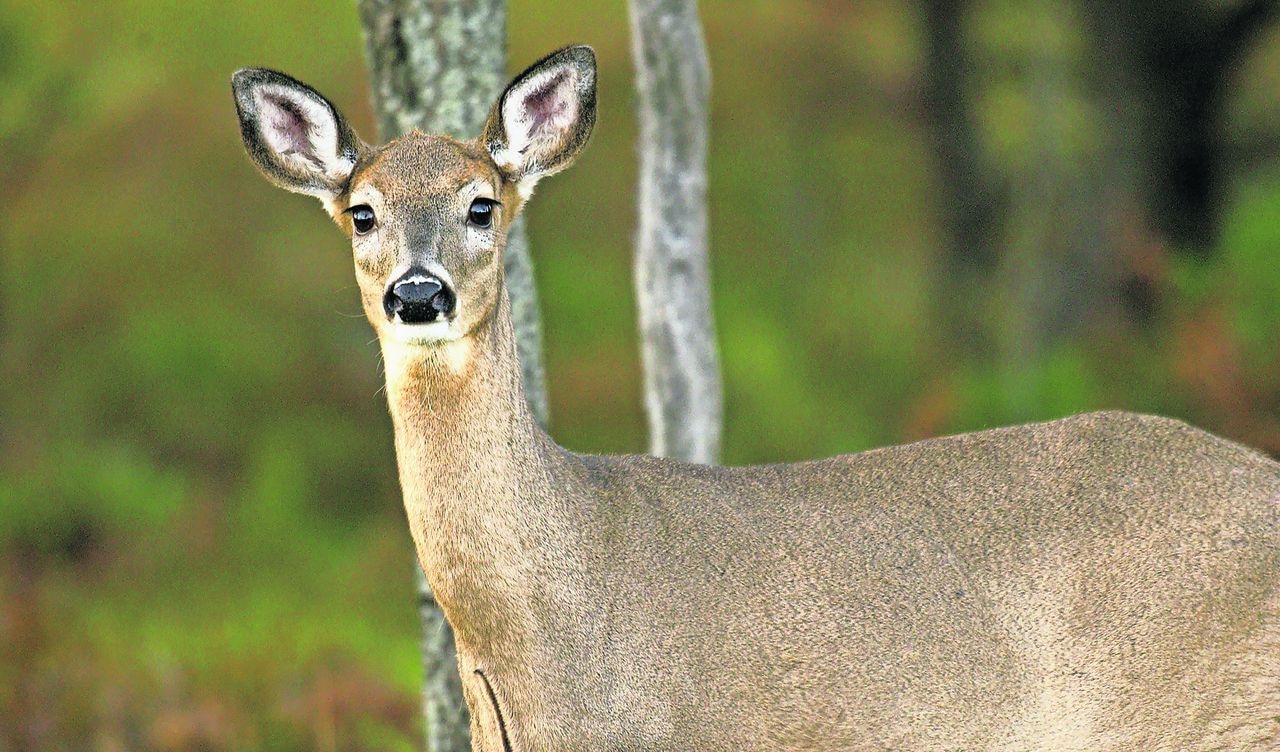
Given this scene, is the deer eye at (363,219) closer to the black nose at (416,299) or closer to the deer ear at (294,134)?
the deer ear at (294,134)

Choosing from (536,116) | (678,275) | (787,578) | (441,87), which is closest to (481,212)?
(536,116)

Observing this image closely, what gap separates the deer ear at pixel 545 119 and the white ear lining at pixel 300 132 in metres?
0.49

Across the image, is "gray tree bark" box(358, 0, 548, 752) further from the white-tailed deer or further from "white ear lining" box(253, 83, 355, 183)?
the white-tailed deer

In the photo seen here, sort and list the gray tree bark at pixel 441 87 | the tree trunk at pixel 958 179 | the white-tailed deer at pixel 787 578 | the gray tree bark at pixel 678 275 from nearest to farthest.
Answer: the white-tailed deer at pixel 787 578, the gray tree bark at pixel 441 87, the gray tree bark at pixel 678 275, the tree trunk at pixel 958 179

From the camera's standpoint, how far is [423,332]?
17.4 feet

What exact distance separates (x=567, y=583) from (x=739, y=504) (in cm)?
66

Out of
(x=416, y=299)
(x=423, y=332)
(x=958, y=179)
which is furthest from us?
(x=958, y=179)

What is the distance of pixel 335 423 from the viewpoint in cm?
1541

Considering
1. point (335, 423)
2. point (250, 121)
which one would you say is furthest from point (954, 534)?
point (335, 423)

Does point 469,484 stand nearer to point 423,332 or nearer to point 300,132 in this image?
point 423,332

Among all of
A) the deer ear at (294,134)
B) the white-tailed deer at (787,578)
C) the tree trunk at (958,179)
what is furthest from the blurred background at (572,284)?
the white-tailed deer at (787,578)

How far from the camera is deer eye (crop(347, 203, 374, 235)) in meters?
5.62

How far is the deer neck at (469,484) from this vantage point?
5.39 metres

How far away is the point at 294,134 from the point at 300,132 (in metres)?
0.02
